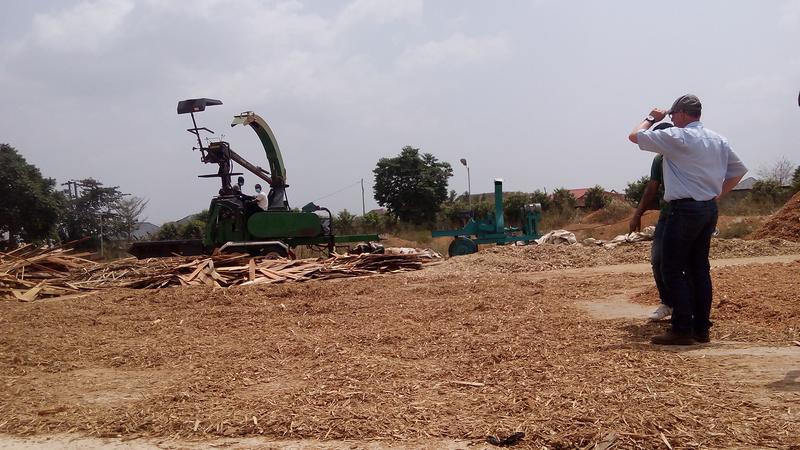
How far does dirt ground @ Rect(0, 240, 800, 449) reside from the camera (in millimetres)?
2691

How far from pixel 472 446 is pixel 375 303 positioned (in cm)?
476

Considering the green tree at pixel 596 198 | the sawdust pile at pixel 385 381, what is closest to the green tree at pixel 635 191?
the green tree at pixel 596 198

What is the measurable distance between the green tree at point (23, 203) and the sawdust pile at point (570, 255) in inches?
993

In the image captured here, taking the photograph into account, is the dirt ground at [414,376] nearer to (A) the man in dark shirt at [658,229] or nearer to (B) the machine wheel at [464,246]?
(A) the man in dark shirt at [658,229]

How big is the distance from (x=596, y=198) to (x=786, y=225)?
88.2ft

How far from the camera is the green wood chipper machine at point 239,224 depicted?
13672 millimetres

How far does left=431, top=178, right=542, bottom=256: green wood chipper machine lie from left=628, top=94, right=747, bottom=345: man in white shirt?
13.1 meters

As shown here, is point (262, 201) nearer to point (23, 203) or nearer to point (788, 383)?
point (788, 383)

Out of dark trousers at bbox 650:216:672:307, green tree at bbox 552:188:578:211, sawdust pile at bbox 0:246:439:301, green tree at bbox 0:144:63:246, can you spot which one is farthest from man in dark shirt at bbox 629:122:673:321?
green tree at bbox 552:188:578:211

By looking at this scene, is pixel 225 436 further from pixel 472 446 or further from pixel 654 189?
pixel 654 189

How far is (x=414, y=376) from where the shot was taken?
141 inches

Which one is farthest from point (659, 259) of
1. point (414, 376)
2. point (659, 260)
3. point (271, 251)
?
point (271, 251)

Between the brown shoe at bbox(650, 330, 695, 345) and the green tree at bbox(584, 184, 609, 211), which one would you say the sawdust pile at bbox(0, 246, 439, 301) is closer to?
the brown shoe at bbox(650, 330, 695, 345)

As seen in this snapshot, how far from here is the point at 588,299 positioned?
22.1 feet
